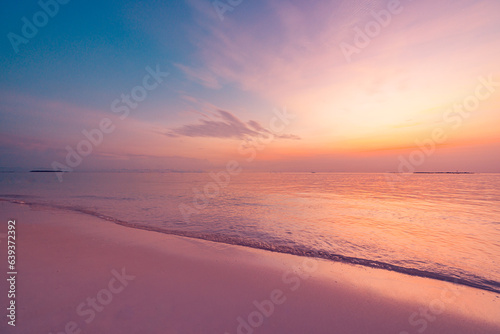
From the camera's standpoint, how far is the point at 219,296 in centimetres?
495

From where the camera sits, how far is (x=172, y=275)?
5.93 meters

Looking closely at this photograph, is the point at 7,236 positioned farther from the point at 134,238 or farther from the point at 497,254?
the point at 497,254

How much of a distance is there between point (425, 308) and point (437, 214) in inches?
597
